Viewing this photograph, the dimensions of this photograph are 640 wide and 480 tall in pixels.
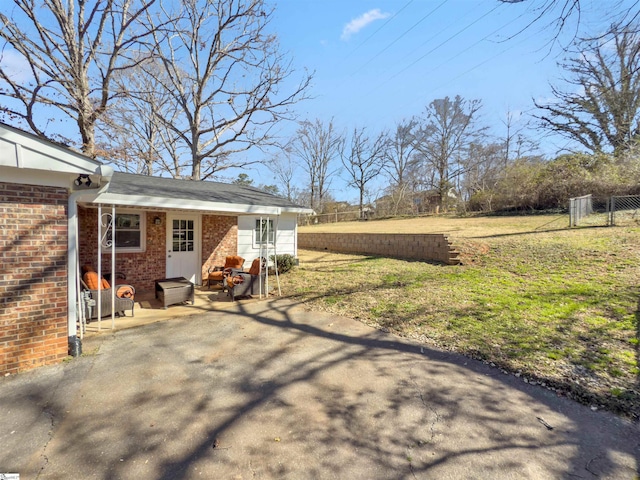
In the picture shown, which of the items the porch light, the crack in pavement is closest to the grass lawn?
the crack in pavement

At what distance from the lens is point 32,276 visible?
370 centimetres

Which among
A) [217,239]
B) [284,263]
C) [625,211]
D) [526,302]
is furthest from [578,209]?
[217,239]

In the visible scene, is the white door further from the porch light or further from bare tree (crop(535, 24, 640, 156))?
bare tree (crop(535, 24, 640, 156))

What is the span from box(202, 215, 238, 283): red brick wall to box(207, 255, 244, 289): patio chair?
0.23 metres

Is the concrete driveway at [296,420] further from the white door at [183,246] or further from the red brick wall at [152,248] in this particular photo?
the white door at [183,246]

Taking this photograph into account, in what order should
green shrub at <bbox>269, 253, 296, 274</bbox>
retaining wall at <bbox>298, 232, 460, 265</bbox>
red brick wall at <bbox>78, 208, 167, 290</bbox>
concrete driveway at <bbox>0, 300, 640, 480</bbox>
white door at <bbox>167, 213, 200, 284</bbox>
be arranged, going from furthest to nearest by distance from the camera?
green shrub at <bbox>269, 253, 296, 274</bbox> < retaining wall at <bbox>298, 232, 460, 265</bbox> < white door at <bbox>167, 213, 200, 284</bbox> < red brick wall at <bbox>78, 208, 167, 290</bbox> < concrete driveway at <bbox>0, 300, 640, 480</bbox>

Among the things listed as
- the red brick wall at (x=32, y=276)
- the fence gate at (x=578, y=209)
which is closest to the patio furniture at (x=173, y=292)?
the red brick wall at (x=32, y=276)

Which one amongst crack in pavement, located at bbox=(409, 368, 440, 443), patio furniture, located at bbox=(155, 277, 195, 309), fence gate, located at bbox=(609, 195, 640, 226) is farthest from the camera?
fence gate, located at bbox=(609, 195, 640, 226)

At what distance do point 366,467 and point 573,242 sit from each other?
1001 centimetres

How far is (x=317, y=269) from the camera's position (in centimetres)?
1027

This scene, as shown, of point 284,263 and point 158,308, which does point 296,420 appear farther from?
point 284,263

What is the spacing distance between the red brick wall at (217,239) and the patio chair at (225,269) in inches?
8.9

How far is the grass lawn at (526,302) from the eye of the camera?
3.65 metres

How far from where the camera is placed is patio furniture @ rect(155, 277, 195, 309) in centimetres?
661
